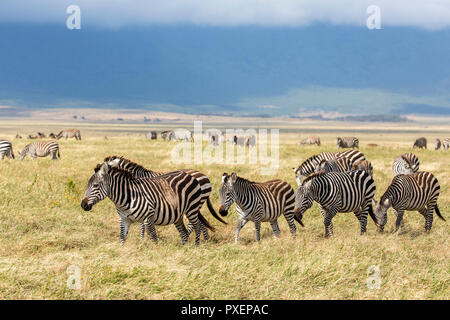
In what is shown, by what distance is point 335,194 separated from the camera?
12117 millimetres

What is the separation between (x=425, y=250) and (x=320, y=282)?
4132 millimetres

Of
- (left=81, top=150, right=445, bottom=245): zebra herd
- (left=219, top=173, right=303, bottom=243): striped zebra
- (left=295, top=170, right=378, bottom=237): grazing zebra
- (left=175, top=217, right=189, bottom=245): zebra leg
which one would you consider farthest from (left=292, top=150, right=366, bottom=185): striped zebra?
(left=175, top=217, right=189, bottom=245): zebra leg

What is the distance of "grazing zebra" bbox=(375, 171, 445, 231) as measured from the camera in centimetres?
1270

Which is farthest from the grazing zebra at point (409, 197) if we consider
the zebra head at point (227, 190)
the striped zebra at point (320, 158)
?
the striped zebra at point (320, 158)

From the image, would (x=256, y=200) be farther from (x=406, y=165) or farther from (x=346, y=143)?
(x=346, y=143)

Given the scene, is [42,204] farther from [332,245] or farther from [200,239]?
[332,245]

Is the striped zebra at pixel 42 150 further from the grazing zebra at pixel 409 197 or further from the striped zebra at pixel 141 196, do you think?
the grazing zebra at pixel 409 197

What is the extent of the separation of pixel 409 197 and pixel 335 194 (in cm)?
221

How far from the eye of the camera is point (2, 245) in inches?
387

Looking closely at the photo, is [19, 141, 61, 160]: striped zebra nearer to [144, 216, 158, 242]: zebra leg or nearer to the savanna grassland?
the savanna grassland

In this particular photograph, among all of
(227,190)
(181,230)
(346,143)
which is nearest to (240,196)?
(227,190)

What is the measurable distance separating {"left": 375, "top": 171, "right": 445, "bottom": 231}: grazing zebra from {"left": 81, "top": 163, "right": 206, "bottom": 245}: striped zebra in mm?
4702

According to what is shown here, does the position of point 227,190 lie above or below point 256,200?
above
